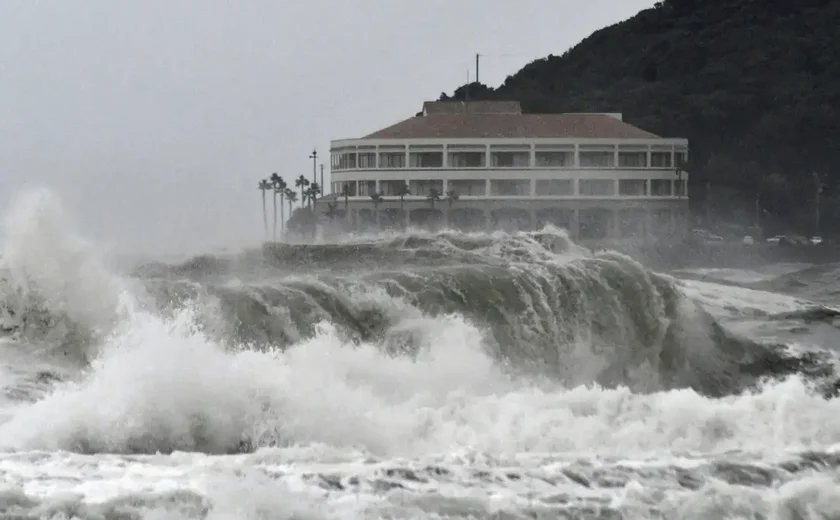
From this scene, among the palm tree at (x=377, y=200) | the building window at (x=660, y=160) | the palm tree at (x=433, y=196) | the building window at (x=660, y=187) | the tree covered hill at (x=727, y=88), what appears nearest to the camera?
the palm tree at (x=433, y=196)

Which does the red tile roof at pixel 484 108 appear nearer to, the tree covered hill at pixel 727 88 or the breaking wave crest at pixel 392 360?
the tree covered hill at pixel 727 88

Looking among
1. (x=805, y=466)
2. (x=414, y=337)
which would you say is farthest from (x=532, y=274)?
(x=805, y=466)

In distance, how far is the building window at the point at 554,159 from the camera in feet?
233

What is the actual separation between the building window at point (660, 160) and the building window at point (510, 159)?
860cm

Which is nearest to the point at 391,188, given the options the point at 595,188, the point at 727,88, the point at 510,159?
the point at 510,159

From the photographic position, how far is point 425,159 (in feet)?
236

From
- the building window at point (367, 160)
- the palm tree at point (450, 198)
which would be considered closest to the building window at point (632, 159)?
the palm tree at point (450, 198)

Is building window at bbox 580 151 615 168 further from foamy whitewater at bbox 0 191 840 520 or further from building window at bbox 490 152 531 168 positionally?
foamy whitewater at bbox 0 191 840 520

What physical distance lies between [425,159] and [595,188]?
1052 centimetres

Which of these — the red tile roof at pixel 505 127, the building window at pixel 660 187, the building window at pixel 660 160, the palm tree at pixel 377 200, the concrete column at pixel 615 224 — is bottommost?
the concrete column at pixel 615 224

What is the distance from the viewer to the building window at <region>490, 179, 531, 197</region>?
70.7 meters

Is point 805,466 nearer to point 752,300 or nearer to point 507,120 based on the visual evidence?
point 752,300

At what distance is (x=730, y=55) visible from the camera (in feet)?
378

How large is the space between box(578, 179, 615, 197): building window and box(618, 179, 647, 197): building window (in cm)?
76
